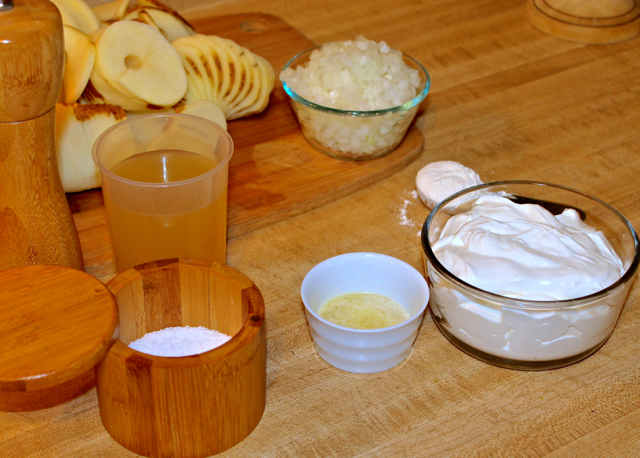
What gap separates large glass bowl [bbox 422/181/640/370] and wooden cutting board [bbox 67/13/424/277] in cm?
23

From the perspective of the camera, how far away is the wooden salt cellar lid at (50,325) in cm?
56

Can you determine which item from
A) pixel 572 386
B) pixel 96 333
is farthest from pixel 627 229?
pixel 96 333

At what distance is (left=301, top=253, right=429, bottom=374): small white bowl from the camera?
0.70 m

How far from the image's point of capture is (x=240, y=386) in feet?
2.09

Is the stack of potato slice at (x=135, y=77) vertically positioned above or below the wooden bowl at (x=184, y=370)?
above

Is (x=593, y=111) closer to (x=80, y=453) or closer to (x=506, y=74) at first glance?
(x=506, y=74)

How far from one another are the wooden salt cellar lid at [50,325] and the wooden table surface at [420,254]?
0.14m

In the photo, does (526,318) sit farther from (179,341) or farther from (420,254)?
(179,341)

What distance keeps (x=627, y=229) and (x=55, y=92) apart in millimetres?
639

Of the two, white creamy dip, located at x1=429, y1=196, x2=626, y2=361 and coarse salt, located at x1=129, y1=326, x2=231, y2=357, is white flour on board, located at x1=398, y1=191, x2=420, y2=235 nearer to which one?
white creamy dip, located at x1=429, y1=196, x2=626, y2=361

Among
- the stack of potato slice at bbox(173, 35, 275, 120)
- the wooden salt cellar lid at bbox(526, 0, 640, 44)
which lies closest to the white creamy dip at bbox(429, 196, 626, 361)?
the stack of potato slice at bbox(173, 35, 275, 120)

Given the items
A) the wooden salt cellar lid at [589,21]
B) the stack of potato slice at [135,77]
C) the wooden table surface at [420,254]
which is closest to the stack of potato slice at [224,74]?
the stack of potato slice at [135,77]

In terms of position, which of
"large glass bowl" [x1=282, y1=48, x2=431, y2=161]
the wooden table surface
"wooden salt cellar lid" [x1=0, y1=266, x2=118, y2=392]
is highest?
"wooden salt cellar lid" [x1=0, y1=266, x2=118, y2=392]

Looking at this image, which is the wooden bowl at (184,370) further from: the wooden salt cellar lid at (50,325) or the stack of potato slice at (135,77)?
the stack of potato slice at (135,77)
